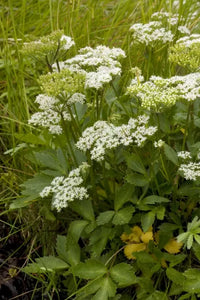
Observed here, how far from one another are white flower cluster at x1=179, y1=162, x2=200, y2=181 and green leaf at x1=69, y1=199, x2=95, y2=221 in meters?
0.45

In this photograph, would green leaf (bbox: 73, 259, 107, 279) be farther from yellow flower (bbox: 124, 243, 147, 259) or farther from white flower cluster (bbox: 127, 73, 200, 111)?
white flower cluster (bbox: 127, 73, 200, 111)

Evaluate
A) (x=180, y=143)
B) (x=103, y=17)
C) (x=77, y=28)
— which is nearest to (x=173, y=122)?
(x=180, y=143)

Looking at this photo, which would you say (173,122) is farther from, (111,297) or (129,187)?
(111,297)

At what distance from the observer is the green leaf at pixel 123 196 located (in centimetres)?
214

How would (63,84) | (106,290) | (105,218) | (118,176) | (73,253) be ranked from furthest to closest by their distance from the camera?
(118,176)
(73,253)
(105,218)
(106,290)
(63,84)

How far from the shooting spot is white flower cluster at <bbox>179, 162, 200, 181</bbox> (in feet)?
6.43

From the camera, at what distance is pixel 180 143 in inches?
97.3

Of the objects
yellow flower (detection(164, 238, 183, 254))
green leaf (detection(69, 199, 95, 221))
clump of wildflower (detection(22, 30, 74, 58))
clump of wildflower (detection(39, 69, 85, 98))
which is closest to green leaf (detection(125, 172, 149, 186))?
green leaf (detection(69, 199, 95, 221))

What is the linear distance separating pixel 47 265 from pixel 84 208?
34 centimetres

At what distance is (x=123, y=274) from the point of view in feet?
6.73

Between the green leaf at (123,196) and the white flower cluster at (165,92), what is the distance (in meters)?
0.39

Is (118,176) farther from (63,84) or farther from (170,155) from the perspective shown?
(63,84)

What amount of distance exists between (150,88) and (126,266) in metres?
0.77

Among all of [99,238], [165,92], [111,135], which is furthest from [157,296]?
[165,92]
